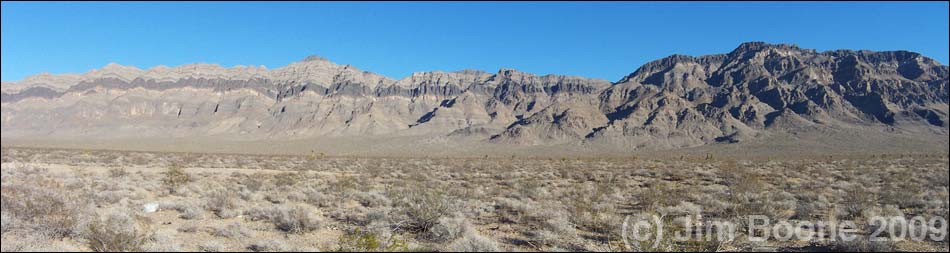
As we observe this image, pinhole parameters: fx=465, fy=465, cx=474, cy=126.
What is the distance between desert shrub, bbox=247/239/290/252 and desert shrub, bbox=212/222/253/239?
115cm

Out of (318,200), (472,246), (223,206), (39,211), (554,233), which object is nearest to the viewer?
(472,246)

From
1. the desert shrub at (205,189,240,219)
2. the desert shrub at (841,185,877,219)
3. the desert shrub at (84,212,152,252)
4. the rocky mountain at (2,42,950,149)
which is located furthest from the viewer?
the rocky mountain at (2,42,950,149)

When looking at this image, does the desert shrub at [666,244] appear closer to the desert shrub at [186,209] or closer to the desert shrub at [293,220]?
the desert shrub at [293,220]

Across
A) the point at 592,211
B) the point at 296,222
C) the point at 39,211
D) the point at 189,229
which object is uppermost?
the point at 39,211

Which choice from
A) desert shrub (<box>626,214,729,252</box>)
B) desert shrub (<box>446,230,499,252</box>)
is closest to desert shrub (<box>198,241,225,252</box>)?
desert shrub (<box>446,230,499,252</box>)

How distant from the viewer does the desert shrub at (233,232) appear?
10133mm

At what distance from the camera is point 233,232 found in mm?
10148

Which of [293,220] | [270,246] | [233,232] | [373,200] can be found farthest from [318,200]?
[270,246]

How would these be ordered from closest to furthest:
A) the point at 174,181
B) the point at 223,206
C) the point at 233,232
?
1. the point at 233,232
2. the point at 223,206
3. the point at 174,181

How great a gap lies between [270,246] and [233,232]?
1877 mm

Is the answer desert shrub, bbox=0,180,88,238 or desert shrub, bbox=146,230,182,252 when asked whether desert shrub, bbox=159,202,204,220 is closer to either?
desert shrub, bbox=146,230,182,252

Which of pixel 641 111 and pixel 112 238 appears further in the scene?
pixel 641 111

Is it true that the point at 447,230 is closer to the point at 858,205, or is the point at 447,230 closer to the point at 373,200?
the point at 373,200

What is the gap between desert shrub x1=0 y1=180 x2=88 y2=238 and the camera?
8.65 m
